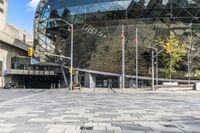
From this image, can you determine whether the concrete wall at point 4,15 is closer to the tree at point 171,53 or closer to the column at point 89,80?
the column at point 89,80

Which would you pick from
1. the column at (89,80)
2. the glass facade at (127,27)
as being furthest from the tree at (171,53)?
the column at (89,80)

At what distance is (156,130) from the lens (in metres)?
13.4

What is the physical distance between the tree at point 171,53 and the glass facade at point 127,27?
1413 mm

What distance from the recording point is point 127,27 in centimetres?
7556

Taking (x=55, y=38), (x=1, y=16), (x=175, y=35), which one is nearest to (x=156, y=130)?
(x=175, y=35)

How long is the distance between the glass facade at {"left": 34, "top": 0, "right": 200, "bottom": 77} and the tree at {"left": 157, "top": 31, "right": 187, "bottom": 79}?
1.41m

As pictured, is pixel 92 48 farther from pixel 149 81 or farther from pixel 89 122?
pixel 89 122

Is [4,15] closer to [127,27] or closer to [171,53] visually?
[127,27]

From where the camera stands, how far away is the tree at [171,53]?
225 feet

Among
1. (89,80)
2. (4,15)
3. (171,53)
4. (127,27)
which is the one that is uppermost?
(4,15)

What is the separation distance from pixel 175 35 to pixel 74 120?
5973 cm

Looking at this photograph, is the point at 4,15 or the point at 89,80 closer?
the point at 89,80

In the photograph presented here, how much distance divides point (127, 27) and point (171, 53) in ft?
35.5

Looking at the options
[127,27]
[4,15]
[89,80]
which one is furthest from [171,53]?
[4,15]
